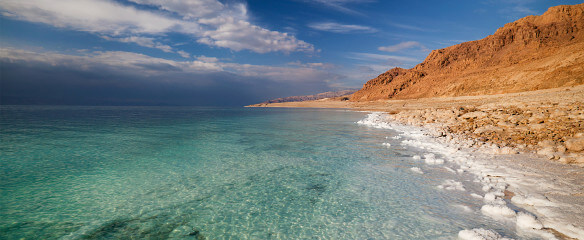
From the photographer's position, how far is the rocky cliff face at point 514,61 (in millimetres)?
46906

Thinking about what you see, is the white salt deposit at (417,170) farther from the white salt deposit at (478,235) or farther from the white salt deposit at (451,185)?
the white salt deposit at (478,235)

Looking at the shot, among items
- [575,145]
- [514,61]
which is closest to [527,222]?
[575,145]

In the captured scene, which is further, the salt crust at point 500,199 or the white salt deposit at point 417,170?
the white salt deposit at point 417,170

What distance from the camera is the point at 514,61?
2859 inches

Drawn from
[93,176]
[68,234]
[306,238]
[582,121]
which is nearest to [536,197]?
[306,238]

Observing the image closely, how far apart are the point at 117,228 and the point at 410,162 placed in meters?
10.8

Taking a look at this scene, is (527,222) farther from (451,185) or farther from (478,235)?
(451,185)

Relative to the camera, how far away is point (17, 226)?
18.3 ft

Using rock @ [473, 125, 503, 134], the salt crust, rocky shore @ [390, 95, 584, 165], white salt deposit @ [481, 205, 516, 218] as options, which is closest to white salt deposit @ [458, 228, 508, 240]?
the salt crust

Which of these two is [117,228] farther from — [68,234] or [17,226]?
[17,226]

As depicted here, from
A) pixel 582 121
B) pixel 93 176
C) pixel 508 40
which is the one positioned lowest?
pixel 93 176

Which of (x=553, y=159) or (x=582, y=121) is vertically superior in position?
(x=582, y=121)

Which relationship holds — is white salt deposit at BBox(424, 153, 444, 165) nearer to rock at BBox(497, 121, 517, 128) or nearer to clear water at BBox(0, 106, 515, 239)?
clear water at BBox(0, 106, 515, 239)

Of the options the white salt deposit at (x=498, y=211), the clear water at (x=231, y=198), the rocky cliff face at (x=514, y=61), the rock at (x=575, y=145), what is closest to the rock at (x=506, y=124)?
the rock at (x=575, y=145)
